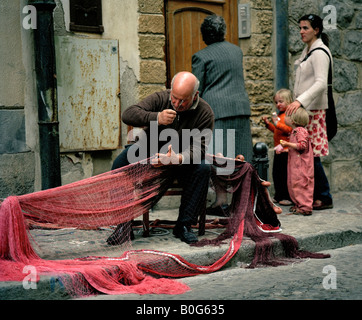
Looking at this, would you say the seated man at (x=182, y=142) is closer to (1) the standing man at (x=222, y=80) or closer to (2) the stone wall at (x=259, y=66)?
(1) the standing man at (x=222, y=80)

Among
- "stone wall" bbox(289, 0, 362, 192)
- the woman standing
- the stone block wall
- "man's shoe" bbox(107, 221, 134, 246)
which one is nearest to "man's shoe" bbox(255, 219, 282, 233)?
"man's shoe" bbox(107, 221, 134, 246)

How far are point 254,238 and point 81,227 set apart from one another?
1.41 metres

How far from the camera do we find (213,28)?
5523mm

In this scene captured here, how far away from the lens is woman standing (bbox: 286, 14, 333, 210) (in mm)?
5953

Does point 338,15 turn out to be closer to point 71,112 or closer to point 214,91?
point 214,91

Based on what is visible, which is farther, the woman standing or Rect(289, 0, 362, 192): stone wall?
Rect(289, 0, 362, 192): stone wall

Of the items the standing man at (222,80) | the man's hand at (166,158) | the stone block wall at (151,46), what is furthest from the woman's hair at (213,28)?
the man's hand at (166,158)

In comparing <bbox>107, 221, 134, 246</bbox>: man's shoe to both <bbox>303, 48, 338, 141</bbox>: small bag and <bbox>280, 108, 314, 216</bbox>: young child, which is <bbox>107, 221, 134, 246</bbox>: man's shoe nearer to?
<bbox>280, 108, 314, 216</bbox>: young child

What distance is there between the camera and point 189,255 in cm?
418

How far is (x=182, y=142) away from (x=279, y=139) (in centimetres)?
210

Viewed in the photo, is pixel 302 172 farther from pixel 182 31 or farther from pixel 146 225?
pixel 182 31

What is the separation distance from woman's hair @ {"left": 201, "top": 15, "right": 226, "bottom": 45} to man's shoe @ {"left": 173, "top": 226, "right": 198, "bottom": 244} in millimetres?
2005

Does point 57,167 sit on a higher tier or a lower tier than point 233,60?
lower
